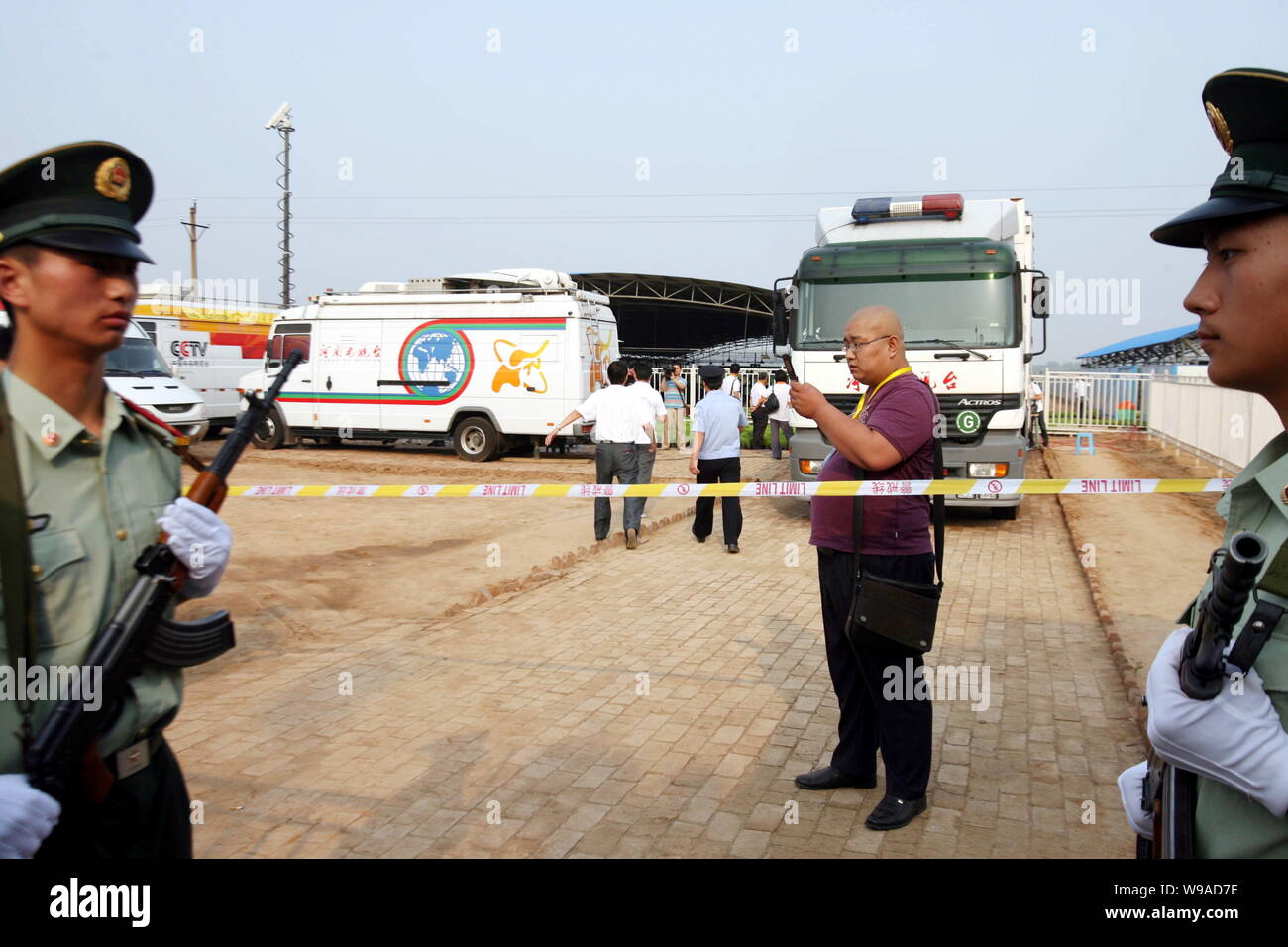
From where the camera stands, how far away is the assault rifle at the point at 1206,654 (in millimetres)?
1457

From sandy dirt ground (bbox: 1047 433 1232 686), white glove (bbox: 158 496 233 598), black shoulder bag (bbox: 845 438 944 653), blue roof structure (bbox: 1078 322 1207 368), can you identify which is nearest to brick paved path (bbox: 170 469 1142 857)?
sandy dirt ground (bbox: 1047 433 1232 686)

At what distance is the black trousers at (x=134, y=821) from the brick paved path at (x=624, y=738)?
1622 mm

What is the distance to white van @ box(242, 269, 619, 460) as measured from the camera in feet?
61.5

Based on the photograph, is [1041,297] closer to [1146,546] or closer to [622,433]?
[1146,546]

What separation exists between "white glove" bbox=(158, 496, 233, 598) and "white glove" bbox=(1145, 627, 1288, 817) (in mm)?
1827

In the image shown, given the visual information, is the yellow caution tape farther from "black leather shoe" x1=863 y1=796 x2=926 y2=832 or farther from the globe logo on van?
the globe logo on van

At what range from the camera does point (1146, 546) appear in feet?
34.2

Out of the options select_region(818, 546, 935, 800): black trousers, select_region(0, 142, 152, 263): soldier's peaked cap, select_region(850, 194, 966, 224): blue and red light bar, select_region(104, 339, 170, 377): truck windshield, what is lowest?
select_region(818, 546, 935, 800): black trousers

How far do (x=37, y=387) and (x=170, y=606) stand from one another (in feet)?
1.71

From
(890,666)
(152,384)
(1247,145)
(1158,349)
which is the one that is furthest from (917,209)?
(1158,349)
